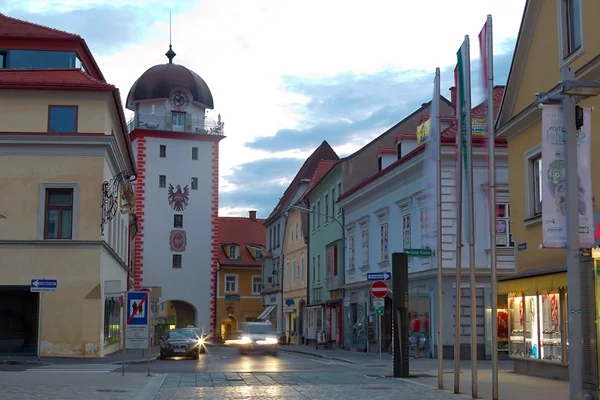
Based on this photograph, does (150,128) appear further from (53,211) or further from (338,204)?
(53,211)

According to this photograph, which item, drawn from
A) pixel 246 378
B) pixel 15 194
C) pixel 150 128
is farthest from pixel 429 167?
pixel 150 128

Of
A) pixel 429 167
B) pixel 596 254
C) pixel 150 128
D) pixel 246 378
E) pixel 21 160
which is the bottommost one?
pixel 246 378

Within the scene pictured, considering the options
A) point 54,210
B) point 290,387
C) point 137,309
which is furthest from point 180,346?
point 290,387

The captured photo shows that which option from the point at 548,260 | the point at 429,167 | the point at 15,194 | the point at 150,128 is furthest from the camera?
the point at 150,128

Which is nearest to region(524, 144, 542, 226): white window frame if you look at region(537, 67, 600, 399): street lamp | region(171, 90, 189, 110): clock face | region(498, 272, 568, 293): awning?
region(498, 272, 568, 293): awning

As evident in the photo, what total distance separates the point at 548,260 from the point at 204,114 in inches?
2380

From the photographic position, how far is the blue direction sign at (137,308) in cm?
2338

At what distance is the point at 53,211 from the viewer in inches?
1394

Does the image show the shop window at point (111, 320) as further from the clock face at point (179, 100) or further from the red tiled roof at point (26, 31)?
the clock face at point (179, 100)

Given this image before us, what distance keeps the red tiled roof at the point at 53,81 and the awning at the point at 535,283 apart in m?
18.6

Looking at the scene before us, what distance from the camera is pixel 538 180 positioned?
898 inches

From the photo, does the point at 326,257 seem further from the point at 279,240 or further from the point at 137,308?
the point at 137,308

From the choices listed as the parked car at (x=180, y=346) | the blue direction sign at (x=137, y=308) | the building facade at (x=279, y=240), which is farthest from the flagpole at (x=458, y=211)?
the building facade at (x=279, y=240)

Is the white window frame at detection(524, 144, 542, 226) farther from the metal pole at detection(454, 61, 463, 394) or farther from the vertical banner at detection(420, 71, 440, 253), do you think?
the metal pole at detection(454, 61, 463, 394)
